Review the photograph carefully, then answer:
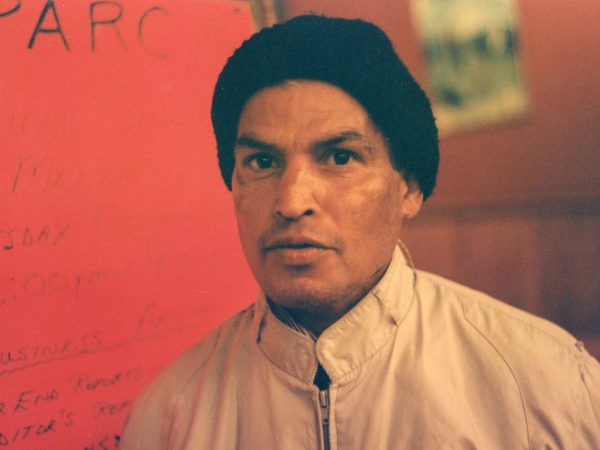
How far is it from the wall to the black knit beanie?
294 millimetres

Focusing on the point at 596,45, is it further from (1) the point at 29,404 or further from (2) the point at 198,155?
(1) the point at 29,404

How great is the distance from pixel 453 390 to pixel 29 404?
28.0 inches

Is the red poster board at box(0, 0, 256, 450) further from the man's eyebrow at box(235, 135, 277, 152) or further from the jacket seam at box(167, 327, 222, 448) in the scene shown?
the man's eyebrow at box(235, 135, 277, 152)

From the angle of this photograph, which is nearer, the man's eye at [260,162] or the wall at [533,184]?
the man's eye at [260,162]

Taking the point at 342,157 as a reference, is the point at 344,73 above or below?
above

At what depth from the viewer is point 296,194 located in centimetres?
72

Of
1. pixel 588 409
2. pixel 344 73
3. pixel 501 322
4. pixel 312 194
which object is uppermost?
pixel 344 73

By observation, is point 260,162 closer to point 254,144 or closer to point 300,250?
point 254,144

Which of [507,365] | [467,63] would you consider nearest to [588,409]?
[507,365]

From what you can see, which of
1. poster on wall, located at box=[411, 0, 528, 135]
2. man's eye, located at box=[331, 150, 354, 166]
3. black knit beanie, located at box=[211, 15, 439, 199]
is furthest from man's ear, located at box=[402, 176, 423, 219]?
poster on wall, located at box=[411, 0, 528, 135]

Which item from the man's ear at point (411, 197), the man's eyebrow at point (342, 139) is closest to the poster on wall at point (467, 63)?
the man's ear at point (411, 197)

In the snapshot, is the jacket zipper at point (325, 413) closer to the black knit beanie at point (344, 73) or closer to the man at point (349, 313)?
the man at point (349, 313)

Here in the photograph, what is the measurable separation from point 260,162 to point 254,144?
3cm

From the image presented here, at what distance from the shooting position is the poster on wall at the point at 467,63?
1.14 metres
